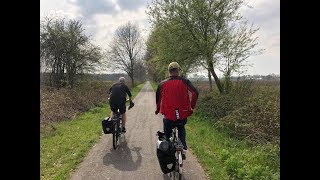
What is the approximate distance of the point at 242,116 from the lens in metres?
11.8

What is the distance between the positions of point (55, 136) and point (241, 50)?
1334 centimetres

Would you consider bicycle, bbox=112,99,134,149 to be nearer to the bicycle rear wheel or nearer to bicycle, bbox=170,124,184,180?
the bicycle rear wheel

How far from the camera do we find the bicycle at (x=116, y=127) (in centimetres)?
923

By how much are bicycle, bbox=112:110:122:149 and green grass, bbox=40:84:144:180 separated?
826 millimetres

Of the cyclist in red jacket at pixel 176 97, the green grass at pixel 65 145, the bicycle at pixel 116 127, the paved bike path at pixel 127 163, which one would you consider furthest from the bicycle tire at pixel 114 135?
the cyclist in red jacket at pixel 176 97

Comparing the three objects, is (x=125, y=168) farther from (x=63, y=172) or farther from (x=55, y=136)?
(x=55, y=136)

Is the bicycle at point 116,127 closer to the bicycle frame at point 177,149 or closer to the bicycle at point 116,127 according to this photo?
the bicycle at point 116,127

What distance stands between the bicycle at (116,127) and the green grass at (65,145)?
2.71ft

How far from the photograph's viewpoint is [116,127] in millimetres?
9492

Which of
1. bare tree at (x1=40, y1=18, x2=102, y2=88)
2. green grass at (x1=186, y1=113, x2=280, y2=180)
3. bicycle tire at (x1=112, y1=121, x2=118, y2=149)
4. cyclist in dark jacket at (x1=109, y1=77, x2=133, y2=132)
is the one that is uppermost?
bare tree at (x1=40, y1=18, x2=102, y2=88)

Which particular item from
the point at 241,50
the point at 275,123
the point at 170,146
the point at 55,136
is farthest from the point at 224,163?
the point at 241,50

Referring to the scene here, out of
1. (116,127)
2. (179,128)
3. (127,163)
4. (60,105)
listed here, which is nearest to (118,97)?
(116,127)

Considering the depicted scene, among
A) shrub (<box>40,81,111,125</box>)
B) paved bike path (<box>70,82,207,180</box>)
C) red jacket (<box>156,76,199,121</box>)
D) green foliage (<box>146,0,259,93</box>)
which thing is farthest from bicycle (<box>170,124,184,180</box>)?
green foliage (<box>146,0,259,93</box>)

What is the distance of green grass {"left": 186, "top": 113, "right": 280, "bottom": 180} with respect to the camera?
21.7 feet
